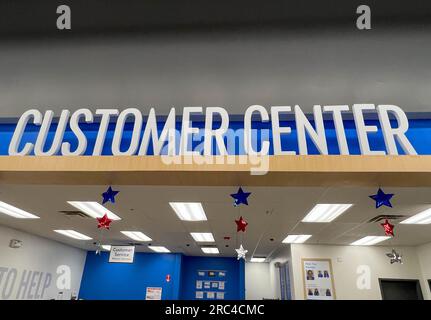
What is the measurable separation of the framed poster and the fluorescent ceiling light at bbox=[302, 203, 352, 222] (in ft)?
9.72

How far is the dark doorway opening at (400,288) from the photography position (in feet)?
23.2

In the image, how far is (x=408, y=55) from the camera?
3439 mm

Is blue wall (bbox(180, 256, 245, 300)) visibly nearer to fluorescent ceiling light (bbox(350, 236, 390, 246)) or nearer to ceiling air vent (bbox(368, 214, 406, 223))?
fluorescent ceiling light (bbox(350, 236, 390, 246))

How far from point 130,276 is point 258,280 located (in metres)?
6.70

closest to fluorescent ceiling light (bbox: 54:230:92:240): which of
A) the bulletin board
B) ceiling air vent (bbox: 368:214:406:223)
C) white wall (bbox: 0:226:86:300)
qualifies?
white wall (bbox: 0:226:86:300)

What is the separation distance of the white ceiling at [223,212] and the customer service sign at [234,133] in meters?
0.76

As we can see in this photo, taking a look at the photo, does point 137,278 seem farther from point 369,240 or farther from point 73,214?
point 369,240

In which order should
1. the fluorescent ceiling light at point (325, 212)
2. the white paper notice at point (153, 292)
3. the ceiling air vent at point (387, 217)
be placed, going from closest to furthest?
the fluorescent ceiling light at point (325, 212) < the ceiling air vent at point (387, 217) < the white paper notice at point (153, 292)

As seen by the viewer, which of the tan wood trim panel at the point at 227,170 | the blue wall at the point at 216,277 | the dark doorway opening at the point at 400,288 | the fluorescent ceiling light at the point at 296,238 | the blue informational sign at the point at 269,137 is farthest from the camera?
the blue wall at the point at 216,277

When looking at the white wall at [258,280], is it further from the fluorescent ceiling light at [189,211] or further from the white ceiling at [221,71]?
the white ceiling at [221,71]

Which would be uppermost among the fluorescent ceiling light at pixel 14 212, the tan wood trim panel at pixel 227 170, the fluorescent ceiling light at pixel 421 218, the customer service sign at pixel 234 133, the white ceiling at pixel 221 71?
the white ceiling at pixel 221 71

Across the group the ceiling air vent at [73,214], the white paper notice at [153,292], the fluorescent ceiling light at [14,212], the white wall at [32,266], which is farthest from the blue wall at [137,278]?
Answer: the ceiling air vent at [73,214]
